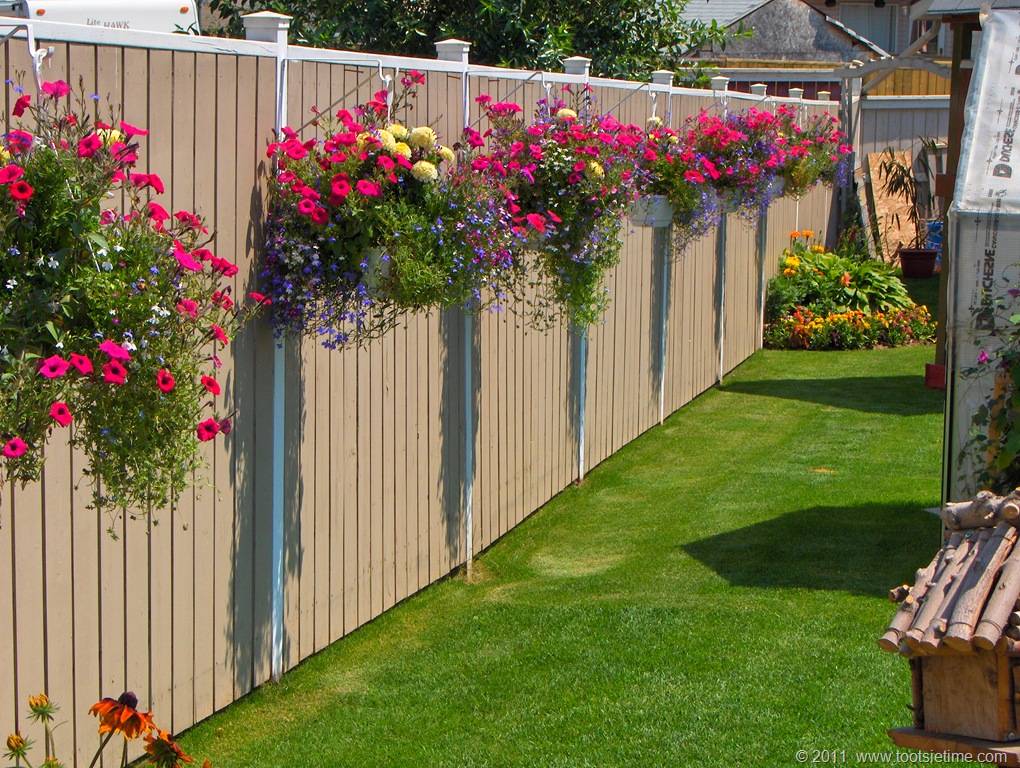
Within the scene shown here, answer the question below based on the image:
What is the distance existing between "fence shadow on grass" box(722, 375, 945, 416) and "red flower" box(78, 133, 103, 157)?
894 cm

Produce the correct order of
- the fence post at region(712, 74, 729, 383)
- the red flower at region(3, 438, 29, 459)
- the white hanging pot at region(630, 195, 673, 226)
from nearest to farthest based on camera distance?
the red flower at region(3, 438, 29, 459) → the white hanging pot at region(630, 195, 673, 226) → the fence post at region(712, 74, 729, 383)

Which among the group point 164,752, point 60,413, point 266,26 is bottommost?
point 164,752

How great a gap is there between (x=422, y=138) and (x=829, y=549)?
3.53 meters

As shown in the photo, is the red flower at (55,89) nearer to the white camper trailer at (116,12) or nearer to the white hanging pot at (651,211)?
the white camper trailer at (116,12)

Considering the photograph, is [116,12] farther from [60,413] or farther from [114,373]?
[60,413]

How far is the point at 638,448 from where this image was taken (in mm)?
10250

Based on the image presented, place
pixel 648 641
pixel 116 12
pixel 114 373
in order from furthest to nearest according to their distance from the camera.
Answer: pixel 116 12 < pixel 648 641 < pixel 114 373

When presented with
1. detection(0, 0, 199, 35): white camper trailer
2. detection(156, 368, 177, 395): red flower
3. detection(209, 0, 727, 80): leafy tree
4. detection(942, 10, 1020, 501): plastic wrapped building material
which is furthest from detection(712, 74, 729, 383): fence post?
detection(156, 368, 177, 395): red flower

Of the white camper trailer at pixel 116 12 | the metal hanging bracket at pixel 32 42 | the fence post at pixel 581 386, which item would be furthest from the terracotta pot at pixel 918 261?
the metal hanging bracket at pixel 32 42

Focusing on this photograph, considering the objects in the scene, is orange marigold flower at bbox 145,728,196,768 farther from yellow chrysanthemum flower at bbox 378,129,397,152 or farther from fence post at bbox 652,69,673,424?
fence post at bbox 652,69,673,424

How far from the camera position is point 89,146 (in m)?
3.26

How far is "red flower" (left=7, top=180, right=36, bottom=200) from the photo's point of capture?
3037 mm

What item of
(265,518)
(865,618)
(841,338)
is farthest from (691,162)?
(841,338)

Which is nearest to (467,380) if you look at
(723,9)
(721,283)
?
(721,283)
